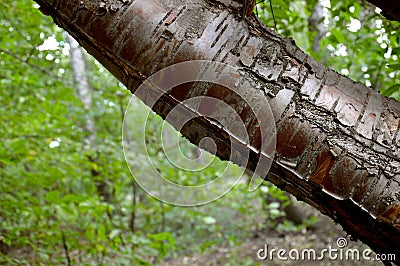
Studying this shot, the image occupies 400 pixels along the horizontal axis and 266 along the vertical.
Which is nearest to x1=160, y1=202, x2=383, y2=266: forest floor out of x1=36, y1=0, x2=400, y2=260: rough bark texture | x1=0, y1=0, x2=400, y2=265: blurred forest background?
x1=0, y1=0, x2=400, y2=265: blurred forest background

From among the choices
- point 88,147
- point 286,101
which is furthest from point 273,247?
point 286,101

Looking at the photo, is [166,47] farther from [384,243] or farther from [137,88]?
[384,243]

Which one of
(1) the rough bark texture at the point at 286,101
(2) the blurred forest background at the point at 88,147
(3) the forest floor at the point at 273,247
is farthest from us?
(3) the forest floor at the point at 273,247

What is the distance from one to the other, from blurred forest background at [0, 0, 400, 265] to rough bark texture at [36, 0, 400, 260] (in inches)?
24.1

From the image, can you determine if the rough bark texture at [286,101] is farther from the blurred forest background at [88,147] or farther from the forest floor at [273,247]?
the forest floor at [273,247]

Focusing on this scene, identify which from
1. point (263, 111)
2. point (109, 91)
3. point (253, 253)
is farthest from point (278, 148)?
point (253, 253)

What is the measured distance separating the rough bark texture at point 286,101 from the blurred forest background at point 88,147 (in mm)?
612

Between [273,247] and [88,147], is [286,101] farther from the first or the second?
[273,247]

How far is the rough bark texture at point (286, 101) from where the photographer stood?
703mm

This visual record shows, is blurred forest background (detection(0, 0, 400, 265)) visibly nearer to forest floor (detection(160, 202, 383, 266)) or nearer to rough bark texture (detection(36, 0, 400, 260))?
forest floor (detection(160, 202, 383, 266))

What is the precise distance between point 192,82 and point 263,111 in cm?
14

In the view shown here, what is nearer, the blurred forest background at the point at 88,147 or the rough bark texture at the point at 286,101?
the rough bark texture at the point at 286,101

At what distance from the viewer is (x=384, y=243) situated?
738 mm

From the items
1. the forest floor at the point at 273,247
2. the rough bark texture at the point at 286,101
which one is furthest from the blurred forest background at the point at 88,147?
the rough bark texture at the point at 286,101
